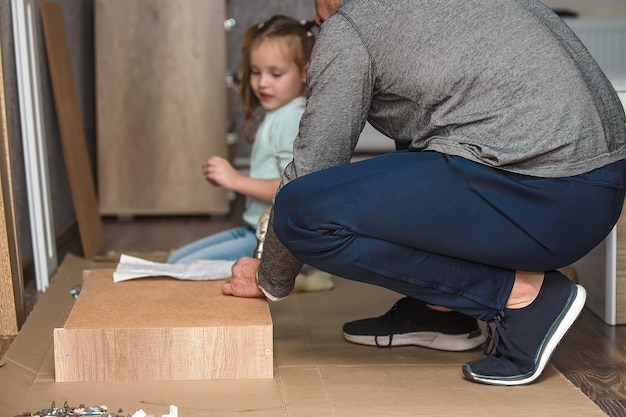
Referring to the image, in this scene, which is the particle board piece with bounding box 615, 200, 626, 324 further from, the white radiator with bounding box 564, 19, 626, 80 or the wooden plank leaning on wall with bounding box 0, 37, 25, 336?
the white radiator with bounding box 564, 19, 626, 80

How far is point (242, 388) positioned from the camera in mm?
1522

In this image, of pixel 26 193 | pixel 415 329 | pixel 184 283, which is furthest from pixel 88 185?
pixel 415 329

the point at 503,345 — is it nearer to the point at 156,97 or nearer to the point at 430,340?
the point at 430,340

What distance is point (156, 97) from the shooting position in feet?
12.2

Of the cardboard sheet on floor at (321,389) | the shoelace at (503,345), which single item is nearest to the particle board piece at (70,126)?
the cardboard sheet on floor at (321,389)

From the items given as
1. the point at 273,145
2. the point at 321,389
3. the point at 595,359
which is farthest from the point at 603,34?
the point at 321,389

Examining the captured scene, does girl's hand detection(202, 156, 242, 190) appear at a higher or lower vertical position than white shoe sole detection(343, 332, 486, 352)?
higher

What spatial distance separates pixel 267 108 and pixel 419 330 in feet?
2.88

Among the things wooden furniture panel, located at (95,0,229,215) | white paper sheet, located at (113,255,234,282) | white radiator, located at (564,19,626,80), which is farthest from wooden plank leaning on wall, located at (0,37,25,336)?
white radiator, located at (564,19,626,80)

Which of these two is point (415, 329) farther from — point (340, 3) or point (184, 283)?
point (340, 3)

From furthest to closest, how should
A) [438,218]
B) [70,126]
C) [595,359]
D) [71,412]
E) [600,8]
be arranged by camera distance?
[600,8] → [70,126] → [595,359] → [438,218] → [71,412]

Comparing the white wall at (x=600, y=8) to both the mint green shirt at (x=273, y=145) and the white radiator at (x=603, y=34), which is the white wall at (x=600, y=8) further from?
the mint green shirt at (x=273, y=145)

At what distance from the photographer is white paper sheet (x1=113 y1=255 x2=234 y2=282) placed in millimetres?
1886

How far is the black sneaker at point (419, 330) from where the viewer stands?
5.82ft
